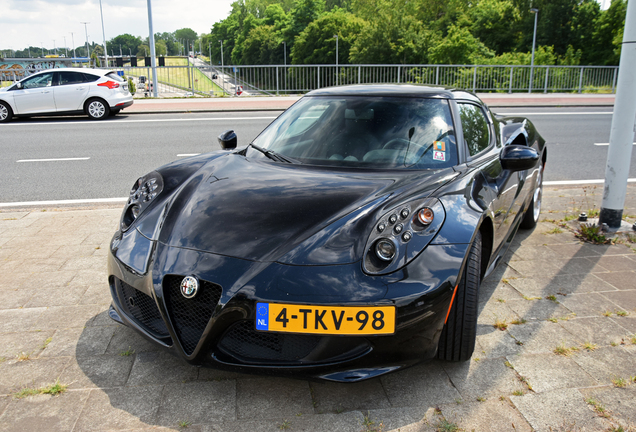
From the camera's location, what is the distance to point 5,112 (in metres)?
13.4

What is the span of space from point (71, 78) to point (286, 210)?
13.7 m

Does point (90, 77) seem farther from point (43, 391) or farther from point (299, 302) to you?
point (299, 302)

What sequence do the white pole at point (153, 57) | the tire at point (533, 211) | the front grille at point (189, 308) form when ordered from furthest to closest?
the white pole at point (153, 57) → the tire at point (533, 211) → the front grille at point (189, 308)

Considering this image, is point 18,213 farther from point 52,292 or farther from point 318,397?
point 318,397

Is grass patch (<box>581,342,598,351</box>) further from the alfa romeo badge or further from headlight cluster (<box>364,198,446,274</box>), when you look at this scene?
the alfa romeo badge

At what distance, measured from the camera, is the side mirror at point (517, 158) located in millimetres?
3133


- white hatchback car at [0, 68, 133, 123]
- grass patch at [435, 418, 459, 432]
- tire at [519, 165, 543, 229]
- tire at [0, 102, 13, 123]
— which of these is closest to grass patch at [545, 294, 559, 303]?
tire at [519, 165, 543, 229]

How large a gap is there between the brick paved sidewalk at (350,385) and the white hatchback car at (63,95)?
11.5 metres

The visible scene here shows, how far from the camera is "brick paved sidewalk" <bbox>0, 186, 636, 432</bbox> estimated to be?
2084 mm

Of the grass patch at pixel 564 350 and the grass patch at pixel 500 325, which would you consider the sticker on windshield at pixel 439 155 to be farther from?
the grass patch at pixel 564 350

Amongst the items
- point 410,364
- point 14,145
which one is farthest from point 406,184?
point 14,145

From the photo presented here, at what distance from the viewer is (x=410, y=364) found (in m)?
2.12

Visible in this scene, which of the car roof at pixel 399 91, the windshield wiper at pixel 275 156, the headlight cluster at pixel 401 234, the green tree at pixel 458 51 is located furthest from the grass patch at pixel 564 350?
the green tree at pixel 458 51

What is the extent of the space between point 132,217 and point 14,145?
27.7 feet
